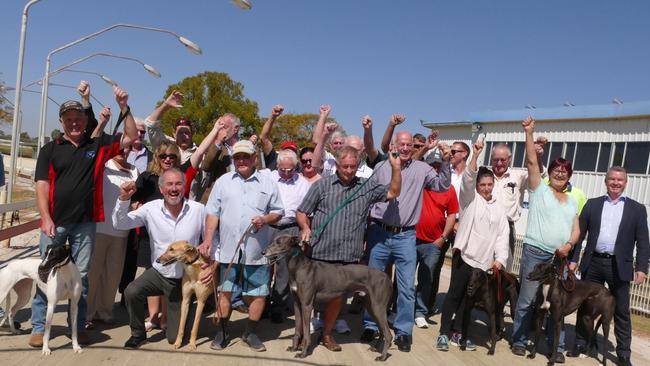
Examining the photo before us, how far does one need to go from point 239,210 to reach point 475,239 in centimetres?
252

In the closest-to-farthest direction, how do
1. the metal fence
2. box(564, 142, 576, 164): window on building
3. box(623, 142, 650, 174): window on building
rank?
the metal fence → box(623, 142, 650, 174): window on building → box(564, 142, 576, 164): window on building

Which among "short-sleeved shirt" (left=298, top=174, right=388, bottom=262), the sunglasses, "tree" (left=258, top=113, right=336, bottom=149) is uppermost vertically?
"tree" (left=258, top=113, right=336, bottom=149)

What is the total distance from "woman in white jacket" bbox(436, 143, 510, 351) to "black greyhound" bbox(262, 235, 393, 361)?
0.96m

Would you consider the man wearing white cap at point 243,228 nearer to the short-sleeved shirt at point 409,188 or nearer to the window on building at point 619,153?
the short-sleeved shirt at point 409,188

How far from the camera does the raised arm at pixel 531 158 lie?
5391mm

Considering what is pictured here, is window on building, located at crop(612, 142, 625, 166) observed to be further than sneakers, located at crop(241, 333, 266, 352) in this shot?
Yes

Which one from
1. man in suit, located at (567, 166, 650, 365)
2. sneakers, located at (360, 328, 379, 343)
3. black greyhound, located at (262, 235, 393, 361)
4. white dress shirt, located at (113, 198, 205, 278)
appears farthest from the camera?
sneakers, located at (360, 328, 379, 343)

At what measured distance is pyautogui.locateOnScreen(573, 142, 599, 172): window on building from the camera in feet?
55.6

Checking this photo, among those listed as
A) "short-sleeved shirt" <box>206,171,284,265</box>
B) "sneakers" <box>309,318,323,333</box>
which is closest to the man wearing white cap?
"short-sleeved shirt" <box>206,171,284,265</box>

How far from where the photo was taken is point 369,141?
5.94 meters

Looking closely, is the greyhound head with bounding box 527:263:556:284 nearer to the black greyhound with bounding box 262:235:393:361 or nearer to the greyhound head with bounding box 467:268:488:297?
the greyhound head with bounding box 467:268:488:297

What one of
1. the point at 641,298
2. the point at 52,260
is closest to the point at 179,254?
the point at 52,260

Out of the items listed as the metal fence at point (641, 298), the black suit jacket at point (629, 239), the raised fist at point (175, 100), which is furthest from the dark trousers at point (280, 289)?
the metal fence at point (641, 298)

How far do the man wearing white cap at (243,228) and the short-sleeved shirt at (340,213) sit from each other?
41cm
